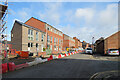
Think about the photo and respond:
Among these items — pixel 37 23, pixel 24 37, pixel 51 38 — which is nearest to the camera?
pixel 24 37

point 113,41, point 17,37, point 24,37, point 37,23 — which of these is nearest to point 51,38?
point 37,23

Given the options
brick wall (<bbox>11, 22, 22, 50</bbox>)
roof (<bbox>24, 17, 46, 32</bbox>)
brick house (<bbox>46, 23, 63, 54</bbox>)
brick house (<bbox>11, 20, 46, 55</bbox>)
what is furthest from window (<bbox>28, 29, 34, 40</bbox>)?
brick house (<bbox>46, 23, 63, 54</bbox>)

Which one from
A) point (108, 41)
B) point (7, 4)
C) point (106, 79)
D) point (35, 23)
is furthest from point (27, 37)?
point (108, 41)

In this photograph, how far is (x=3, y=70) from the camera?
673cm

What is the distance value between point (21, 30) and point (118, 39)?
85.3 ft

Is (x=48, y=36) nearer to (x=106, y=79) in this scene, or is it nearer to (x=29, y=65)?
(x=29, y=65)

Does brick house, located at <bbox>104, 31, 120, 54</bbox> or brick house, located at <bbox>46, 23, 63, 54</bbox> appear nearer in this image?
brick house, located at <bbox>104, 31, 120, 54</bbox>

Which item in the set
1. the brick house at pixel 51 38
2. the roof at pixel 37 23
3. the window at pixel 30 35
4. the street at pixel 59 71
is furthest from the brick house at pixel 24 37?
the street at pixel 59 71

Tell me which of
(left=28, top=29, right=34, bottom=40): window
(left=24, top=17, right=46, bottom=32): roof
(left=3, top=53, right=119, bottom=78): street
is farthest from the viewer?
(left=24, top=17, right=46, bottom=32): roof

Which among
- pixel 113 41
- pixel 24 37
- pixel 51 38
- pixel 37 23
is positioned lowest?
pixel 113 41

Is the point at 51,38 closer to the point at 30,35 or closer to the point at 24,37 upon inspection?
the point at 30,35

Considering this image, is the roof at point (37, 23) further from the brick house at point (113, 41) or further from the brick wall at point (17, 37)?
the brick house at point (113, 41)

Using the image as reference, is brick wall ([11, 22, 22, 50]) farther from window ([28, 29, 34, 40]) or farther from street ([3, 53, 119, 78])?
street ([3, 53, 119, 78])

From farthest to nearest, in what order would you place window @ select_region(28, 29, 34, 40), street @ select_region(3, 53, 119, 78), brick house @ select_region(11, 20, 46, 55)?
window @ select_region(28, 29, 34, 40)
brick house @ select_region(11, 20, 46, 55)
street @ select_region(3, 53, 119, 78)
